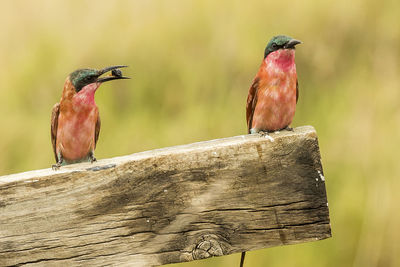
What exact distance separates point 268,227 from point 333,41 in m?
1.13

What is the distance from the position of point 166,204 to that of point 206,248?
13 centimetres

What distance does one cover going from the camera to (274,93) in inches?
75.8

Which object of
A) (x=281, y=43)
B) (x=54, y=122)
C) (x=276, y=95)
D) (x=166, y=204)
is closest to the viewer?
(x=166, y=204)

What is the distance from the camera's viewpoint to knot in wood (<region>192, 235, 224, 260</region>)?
125 centimetres

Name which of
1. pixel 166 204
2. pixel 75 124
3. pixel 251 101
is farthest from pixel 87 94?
pixel 166 204

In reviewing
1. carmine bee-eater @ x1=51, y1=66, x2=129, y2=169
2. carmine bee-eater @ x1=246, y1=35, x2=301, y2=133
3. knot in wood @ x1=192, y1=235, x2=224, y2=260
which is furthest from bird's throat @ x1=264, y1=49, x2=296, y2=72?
knot in wood @ x1=192, y1=235, x2=224, y2=260

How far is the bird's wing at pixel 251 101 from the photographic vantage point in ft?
6.46

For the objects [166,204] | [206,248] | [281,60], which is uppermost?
[281,60]

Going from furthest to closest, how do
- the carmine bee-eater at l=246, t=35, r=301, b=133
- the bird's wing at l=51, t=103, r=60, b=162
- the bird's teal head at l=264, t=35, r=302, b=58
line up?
the bird's wing at l=51, t=103, r=60, b=162 → the carmine bee-eater at l=246, t=35, r=301, b=133 → the bird's teal head at l=264, t=35, r=302, b=58

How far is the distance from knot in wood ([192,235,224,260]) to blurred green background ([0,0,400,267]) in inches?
29.5

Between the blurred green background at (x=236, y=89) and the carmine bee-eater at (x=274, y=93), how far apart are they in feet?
0.56

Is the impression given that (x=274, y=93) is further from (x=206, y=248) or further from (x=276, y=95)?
(x=206, y=248)

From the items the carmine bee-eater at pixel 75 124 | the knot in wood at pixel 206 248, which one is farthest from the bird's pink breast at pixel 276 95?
the knot in wood at pixel 206 248

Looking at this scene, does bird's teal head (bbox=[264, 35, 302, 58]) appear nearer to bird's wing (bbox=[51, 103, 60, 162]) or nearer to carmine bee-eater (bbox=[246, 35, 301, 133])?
carmine bee-eater (bbox=[246, 35, 301, 133])
